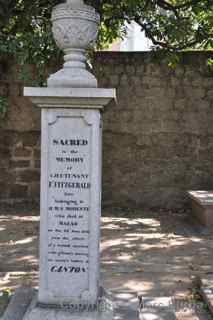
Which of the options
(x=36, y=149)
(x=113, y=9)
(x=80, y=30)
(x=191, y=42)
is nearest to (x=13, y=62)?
(x=36, y=149)

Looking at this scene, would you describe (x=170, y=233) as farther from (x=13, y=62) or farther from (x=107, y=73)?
(x=13, y=62)

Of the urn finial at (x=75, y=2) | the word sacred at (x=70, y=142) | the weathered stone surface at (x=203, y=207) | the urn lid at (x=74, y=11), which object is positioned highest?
the urn finial at (x=75, y=2)

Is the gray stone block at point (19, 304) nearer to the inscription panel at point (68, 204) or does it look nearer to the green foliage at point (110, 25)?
the inscription panel at point (68, 204)

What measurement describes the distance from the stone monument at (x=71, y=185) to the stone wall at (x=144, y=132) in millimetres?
5032

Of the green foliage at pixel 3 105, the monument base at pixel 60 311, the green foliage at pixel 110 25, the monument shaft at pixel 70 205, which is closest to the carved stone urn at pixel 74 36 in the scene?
the monument shaft at pixel 70 205

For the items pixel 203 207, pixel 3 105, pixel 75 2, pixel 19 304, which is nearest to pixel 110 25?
pixel 3 105

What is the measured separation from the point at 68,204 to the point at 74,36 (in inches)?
46.5

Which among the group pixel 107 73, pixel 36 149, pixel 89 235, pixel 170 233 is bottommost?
pixel 170 233

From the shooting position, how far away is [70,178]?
11.1 ft

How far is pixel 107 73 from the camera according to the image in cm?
845

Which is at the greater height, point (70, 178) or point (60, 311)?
point (70, 178)

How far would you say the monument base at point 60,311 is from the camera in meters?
3.30

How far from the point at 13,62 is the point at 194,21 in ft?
10.6

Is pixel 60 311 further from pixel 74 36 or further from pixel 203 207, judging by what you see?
pixel 203 207
